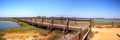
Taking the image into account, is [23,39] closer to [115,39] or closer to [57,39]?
[57,39]

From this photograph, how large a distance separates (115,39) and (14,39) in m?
9.68

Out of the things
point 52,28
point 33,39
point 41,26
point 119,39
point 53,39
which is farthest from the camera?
point 41,26

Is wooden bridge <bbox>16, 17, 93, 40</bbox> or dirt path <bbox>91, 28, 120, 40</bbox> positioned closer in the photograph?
wooden bridge <bbox>16, 17, 93, 40</bbox>

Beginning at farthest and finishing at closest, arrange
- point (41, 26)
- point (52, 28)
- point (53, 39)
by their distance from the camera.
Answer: point (41, 26), point (52, 28), point (53, 39)

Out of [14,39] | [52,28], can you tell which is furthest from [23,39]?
[52,28]

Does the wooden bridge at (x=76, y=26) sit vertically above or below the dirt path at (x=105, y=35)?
above

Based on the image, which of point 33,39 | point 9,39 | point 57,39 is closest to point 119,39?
point 57,39

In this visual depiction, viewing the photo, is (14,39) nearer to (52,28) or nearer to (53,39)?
(53,39)

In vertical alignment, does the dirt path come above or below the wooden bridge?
below

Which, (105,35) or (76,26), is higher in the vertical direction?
(76,26)

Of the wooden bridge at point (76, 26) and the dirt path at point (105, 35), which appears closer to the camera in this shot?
the wooden bridge at point (76, 26)

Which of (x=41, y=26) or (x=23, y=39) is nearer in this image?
→ (x=23, y=39)

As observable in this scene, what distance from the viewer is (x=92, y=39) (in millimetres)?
11805

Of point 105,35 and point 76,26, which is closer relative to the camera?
point 105,35
